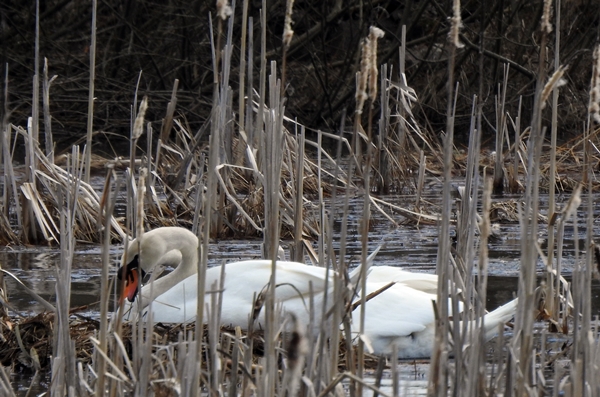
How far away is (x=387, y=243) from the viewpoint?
6383 millimetres

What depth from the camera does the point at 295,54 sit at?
14516 mm

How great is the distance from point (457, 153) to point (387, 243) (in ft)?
16.0

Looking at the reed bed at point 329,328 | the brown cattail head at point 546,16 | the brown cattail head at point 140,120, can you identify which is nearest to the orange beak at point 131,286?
the reed bed at point 329,328

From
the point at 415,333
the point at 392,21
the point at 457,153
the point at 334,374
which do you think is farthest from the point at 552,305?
the point at 392,21

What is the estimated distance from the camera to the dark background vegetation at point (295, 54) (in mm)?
12953

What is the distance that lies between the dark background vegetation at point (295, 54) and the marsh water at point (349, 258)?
6.17 meters

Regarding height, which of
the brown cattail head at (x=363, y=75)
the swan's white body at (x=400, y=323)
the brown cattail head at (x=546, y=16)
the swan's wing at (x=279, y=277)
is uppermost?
the brown cattail head at (x=546, y=16)

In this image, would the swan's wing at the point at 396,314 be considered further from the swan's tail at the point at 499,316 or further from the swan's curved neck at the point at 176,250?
the swan's curved neck at the point at 176,250

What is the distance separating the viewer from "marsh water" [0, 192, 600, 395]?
15.7 ft

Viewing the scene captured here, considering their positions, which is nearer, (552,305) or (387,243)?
(552,305)

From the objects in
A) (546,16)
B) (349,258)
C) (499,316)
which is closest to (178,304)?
(349,258)

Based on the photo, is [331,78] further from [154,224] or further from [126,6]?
[154,224]

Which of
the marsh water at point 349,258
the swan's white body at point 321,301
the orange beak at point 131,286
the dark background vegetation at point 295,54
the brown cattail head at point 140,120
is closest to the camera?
the brown cattail head at point 140,120

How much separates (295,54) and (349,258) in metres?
9.81
